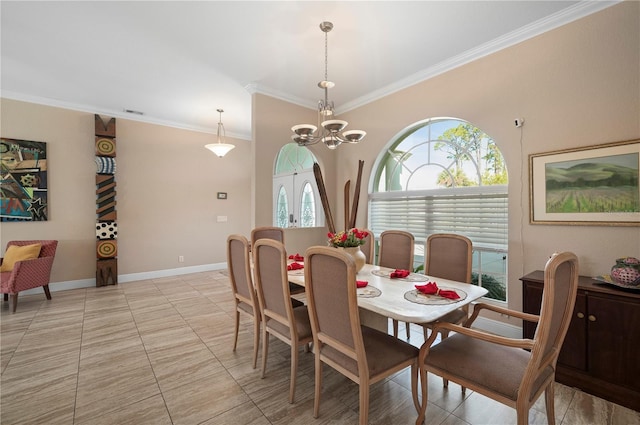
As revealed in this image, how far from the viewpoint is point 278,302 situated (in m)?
1.94

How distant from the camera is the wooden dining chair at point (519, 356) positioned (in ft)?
3.94

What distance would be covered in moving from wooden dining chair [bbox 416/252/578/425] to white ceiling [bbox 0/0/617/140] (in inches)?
88.6

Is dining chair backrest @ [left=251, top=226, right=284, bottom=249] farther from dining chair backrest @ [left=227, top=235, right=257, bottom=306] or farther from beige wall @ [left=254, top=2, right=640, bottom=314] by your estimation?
beige wall @ [left=254, top=2, right=640, bottom=314]

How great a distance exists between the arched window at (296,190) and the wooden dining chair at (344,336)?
3.10 metres

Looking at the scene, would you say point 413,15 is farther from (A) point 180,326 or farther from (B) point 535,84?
(A) point 180,326

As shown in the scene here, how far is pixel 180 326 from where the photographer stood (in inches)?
121

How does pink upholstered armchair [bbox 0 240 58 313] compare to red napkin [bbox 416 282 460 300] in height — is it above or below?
below

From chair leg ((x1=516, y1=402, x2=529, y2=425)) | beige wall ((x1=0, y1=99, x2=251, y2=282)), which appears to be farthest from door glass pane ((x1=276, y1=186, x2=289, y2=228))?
chair leg ((x1=516, y1=402, x2=529, y2=425))

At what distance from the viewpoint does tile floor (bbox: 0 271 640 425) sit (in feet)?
5.60

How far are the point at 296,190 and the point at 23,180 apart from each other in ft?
13.7

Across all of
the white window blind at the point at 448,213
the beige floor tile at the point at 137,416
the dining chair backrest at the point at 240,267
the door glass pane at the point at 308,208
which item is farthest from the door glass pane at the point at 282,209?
the beige floor tile at the point at 137,416

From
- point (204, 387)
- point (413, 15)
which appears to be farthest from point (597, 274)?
point (204, 387)

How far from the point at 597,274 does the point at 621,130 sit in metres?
1.15

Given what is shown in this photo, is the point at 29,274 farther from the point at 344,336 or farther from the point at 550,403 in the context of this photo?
the point at 550,403
